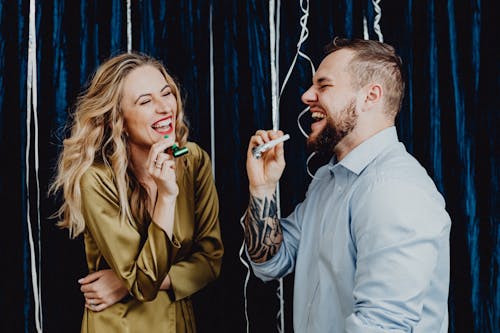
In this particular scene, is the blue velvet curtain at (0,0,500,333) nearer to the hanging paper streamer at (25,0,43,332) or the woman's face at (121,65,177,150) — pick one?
the hanging paper streamer at (25,0,43,332)

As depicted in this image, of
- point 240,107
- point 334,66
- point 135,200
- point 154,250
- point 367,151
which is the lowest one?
point 154,250

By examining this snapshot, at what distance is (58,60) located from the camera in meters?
2.02

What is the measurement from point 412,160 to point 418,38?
2.04ft

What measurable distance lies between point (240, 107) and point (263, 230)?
0.60m

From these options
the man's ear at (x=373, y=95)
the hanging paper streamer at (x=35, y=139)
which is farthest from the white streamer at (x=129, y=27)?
the man's ear at (x=373, y=95)

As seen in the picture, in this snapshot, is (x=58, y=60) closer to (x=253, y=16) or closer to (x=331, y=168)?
(x=253, y=16)

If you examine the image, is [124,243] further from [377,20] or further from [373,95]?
[377,20]

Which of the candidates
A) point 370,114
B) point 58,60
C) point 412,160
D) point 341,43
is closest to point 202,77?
point 58,60

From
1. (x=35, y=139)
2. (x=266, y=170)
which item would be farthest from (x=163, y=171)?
(x=35, y=139)

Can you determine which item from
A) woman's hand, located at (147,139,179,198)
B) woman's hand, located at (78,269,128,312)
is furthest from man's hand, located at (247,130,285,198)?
woman's hand, located at (78,269,128,312)

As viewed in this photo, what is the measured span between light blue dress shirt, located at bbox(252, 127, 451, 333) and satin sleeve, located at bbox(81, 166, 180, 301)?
28 centimetres

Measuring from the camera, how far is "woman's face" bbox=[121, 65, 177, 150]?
66.1 inches

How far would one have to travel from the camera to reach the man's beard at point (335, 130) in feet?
4.99

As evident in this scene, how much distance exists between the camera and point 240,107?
2.09 metres
